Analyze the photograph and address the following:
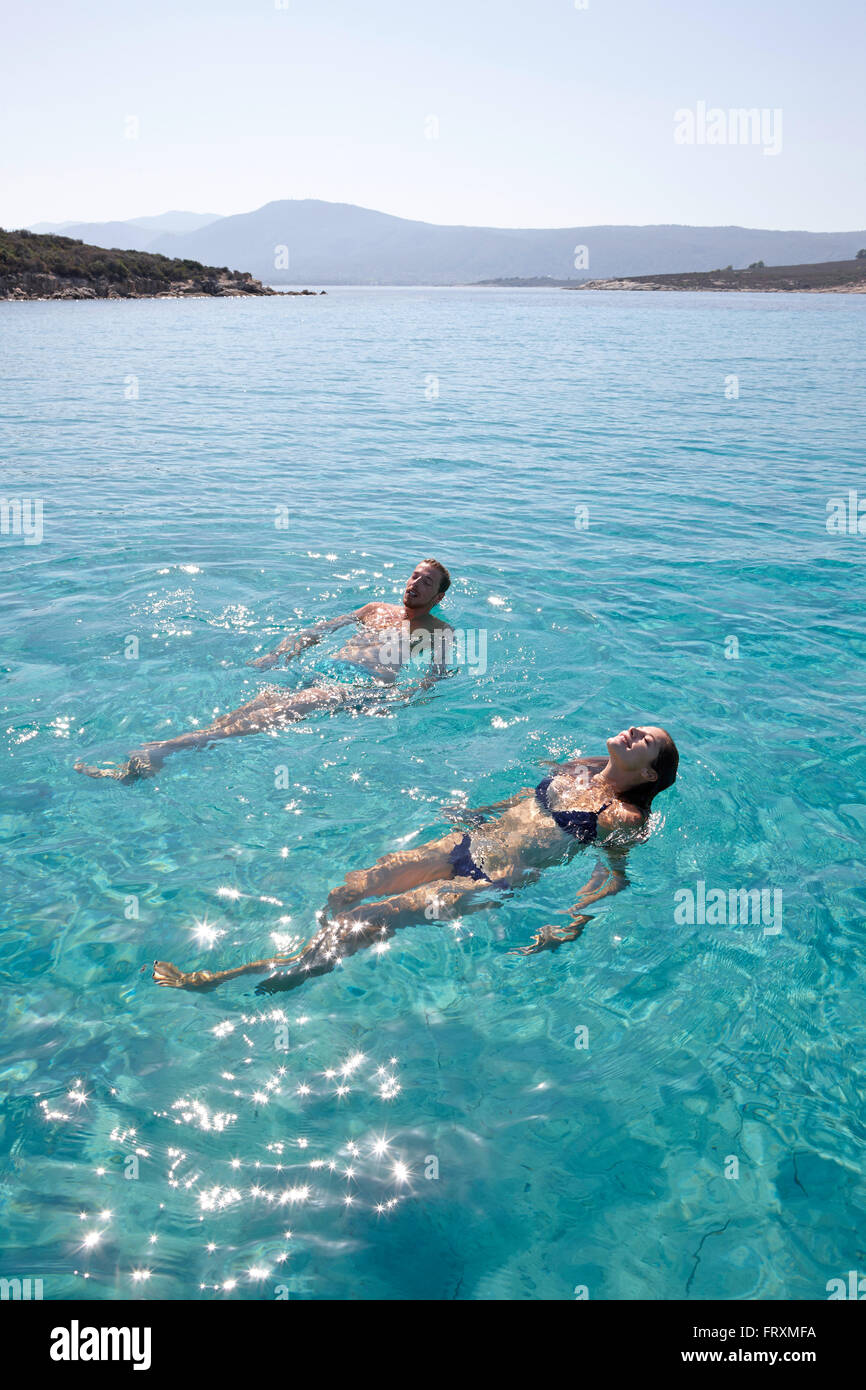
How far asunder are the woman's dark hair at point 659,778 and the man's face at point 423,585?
11.3 ft

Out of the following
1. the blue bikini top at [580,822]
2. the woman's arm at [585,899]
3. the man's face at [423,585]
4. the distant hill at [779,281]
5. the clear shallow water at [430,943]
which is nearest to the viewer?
the clear shallow water at [430,943]

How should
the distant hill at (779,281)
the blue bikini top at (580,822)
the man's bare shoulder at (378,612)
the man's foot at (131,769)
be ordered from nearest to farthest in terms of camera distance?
1. the blue bikini top at (580,822)
2. the man's foot at (131,769)
3. the man's bare shoulder at (378,612)
4. the distant hill at (779,281)

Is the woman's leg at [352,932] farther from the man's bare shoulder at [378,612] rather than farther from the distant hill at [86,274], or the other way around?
the distant hill at [86,274]

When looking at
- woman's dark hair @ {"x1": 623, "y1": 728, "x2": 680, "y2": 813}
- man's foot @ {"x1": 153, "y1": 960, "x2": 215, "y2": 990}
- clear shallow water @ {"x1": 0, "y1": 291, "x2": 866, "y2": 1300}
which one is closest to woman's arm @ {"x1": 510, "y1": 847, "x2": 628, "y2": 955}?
clear shallow water @ {"x1": 0, "y1": 291, "x2": 866, "y2": 1300}

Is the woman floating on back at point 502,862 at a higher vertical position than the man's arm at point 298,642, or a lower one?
lower

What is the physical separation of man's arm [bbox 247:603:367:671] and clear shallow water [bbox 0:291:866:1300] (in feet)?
1.09

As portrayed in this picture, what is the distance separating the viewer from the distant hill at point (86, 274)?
227 ft

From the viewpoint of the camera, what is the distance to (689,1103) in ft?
15.0

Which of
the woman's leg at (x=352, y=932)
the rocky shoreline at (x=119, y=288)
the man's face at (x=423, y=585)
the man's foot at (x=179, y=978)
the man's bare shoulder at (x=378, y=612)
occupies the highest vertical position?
the rocky shoreline at (x=119, y=288)

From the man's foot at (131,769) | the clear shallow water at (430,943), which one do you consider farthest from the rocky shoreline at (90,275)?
the man's foot at (131,769)

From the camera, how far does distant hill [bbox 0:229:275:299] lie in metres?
69.2

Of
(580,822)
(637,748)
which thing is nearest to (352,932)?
(580,822)

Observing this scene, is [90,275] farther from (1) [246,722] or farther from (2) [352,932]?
(2) [352,932]

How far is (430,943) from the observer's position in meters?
5.54
